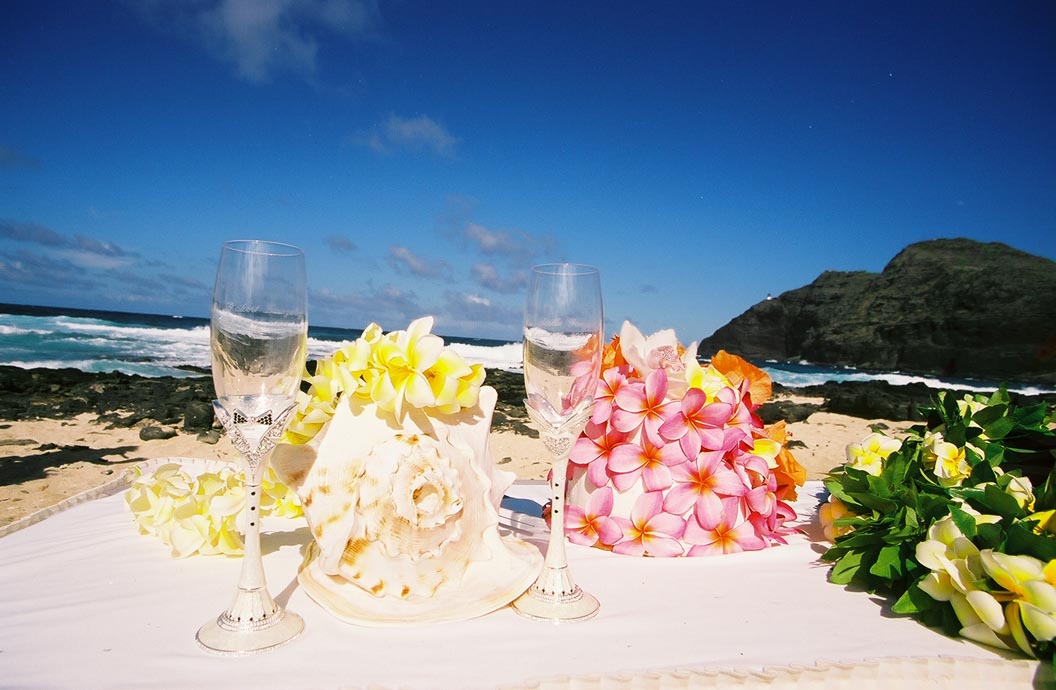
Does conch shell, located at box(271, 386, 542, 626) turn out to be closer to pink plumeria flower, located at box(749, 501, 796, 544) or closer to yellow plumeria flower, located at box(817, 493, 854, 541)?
pink plumeria flower, located at box(749, 501, 796, 544)

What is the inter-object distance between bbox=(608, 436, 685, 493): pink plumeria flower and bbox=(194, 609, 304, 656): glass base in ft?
3.44

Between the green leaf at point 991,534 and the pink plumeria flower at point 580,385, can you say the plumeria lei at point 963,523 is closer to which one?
the green leaf at point 991,534

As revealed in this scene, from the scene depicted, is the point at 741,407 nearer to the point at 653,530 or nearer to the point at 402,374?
the point at 653,530

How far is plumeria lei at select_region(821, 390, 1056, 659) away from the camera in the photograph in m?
1.32

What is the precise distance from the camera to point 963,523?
4.82 feet

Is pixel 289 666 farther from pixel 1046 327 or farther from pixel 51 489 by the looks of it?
pixel 1046 327

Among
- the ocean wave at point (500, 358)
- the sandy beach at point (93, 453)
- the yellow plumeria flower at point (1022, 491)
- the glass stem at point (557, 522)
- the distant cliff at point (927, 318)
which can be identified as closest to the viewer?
the glass stem at point (557, 522)

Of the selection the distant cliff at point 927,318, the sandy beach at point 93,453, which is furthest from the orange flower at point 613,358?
the distant cliff at point 927,318

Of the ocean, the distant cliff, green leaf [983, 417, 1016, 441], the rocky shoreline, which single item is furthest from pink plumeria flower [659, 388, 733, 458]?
the distant cliff

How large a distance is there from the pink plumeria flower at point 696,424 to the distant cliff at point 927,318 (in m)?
37.9

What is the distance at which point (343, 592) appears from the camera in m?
1.53

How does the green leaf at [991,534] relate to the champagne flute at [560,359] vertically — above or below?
below

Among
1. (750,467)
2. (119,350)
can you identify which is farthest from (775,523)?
(119,350)

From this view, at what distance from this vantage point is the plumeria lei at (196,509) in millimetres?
1827
